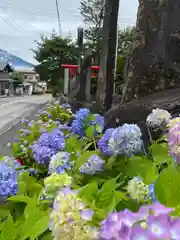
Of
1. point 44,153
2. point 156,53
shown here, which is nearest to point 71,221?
point 44,153

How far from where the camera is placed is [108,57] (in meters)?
6.68

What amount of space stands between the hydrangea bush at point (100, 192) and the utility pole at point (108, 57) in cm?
458

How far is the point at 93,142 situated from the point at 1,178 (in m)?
0.61

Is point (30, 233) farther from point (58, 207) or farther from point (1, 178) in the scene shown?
point (1, 178)

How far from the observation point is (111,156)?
156cm

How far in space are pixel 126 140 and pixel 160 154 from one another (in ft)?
0.51

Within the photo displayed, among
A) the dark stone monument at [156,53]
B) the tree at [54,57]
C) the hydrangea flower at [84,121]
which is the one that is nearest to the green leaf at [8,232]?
the hydrangea flower at [84,121]

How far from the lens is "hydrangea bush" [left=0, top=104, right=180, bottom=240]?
74cm

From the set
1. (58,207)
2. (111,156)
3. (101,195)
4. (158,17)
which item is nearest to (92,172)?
(111,156)

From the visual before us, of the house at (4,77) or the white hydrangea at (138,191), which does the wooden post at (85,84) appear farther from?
the house at (4,77)

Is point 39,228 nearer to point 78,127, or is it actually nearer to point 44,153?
point 44,153

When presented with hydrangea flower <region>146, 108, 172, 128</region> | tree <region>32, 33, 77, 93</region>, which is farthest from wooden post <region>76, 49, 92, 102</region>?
tree <region>32, 33, 77, 93</region>

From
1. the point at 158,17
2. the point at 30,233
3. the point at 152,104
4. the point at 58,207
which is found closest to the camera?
the point at 58,207

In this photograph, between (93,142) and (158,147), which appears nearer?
(158,147)
